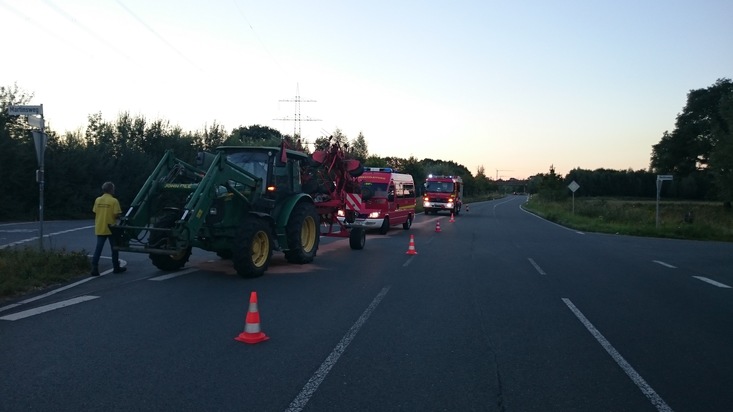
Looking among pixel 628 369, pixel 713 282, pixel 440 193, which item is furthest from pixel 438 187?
pixel 628 369

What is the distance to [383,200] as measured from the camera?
23.4m

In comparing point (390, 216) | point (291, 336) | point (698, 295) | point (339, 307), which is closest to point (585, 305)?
point (698, 295)

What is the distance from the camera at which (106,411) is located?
463 cm

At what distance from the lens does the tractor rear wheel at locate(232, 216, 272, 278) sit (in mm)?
11000

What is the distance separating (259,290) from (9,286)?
399cm

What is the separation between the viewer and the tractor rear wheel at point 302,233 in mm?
13102

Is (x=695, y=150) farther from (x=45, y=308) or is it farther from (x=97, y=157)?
(x=45, y=308)

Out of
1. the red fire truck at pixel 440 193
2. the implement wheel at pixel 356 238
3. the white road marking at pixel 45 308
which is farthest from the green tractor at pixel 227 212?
the red fire truck at pixel 440 193

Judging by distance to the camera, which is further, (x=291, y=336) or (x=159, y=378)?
(x=291, y=336)

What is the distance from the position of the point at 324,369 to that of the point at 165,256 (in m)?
7.15

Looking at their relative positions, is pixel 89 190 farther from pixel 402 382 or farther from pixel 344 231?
pixel 402 382

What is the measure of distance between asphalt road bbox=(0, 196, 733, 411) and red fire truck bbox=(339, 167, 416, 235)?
10.2 meters

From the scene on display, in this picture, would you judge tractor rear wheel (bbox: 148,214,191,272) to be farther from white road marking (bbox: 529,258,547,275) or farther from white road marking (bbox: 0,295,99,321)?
white road marking (bbox: 529,258,547,275)

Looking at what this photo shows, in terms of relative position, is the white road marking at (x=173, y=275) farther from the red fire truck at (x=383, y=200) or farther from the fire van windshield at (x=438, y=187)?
the fire van windshield at (x=438, y=187)
